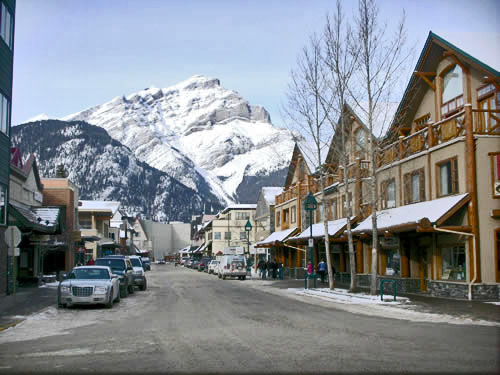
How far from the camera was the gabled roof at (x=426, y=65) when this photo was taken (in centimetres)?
2512

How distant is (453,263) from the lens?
24.6 m

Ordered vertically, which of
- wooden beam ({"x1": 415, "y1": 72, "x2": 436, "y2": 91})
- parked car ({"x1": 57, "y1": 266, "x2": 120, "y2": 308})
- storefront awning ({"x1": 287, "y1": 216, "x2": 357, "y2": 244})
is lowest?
parked car ({"x1": 57, "y1": 266, "x2": 120, "y2": 308})

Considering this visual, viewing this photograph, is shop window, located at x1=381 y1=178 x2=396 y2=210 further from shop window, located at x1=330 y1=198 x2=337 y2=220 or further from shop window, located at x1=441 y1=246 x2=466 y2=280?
shop window, located at x1=330 y1=198 x2=337 y2=220

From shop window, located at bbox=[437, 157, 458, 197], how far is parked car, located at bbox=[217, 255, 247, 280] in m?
26.4

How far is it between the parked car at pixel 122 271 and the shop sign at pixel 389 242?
1293 centimetres

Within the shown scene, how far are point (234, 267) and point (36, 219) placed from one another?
1918 cm

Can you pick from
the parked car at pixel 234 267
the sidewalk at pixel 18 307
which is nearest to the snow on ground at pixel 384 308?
the sidewalk at pixel 18 307

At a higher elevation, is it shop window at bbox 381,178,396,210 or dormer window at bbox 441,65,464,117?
dormer window at bbox 441,65,464,117

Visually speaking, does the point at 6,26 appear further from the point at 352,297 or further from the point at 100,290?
the point at 352,297

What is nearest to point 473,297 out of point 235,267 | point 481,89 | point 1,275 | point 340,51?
point 481,89

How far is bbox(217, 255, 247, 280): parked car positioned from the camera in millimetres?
49500

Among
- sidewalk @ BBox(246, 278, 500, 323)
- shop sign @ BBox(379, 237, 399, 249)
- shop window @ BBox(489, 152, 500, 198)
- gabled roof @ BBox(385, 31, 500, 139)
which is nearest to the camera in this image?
sidewalk @ BBox(246, 278, 500, 323)

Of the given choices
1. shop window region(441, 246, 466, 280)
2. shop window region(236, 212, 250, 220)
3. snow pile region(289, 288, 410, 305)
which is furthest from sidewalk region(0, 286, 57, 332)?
shop window region(236, 212, 250, 220)

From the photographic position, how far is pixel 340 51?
94.9 ft
